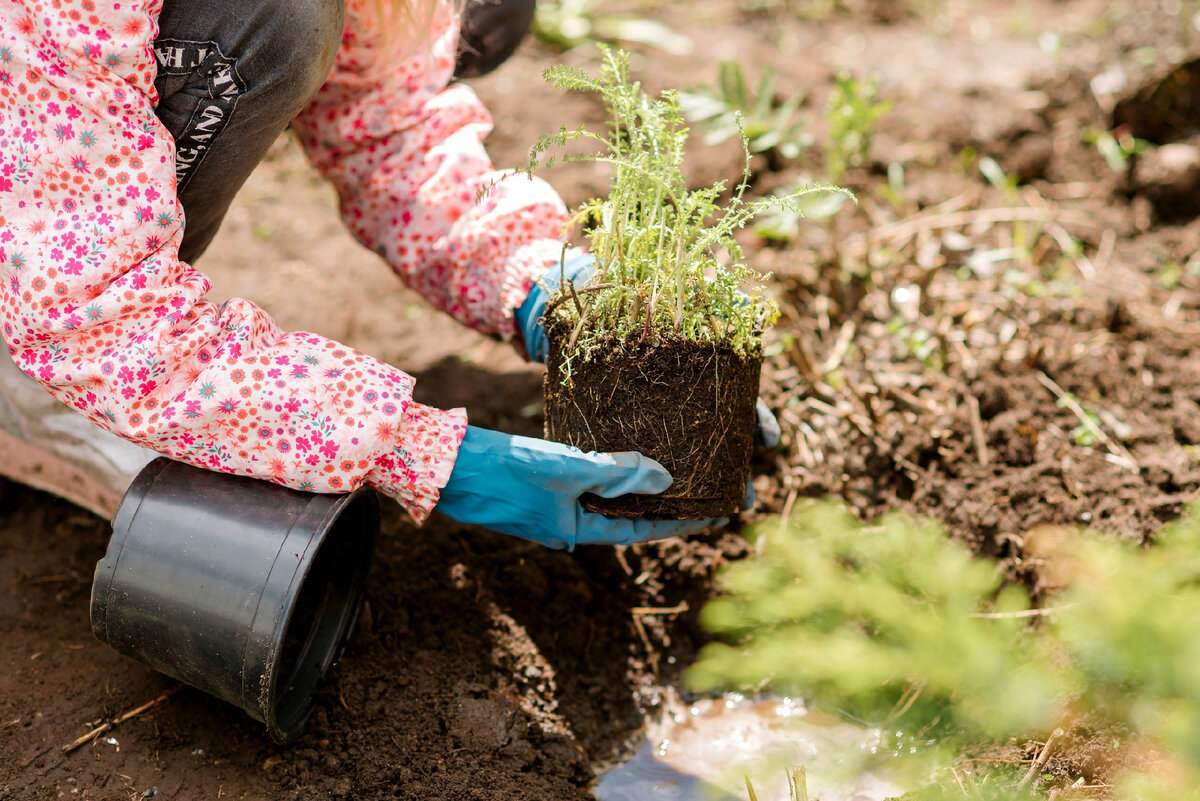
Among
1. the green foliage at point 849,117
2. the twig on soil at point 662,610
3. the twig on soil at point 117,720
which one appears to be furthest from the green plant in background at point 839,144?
the twig on soil at point 117,720

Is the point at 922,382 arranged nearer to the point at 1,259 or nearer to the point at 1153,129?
the point at 1153,129

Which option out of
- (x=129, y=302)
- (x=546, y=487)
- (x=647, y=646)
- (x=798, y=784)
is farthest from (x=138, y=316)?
(x=798, y=784)

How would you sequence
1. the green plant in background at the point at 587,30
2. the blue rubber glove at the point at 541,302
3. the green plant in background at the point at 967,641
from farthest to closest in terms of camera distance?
the green plant in background at the point at 587,30 → the blue rubber glove at the point at 541,302 → the green plant in background at the point at 967,641

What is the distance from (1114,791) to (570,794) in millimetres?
820

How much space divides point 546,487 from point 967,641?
2.49ft

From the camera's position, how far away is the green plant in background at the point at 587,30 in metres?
3.38

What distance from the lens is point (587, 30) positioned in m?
3.38

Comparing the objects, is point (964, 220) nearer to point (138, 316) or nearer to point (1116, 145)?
point (1116, 145)

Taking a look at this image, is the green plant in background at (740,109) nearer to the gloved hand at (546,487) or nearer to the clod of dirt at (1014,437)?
the clod of dirt at (1014,437)

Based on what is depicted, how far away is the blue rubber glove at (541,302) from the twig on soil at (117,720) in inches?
35.3

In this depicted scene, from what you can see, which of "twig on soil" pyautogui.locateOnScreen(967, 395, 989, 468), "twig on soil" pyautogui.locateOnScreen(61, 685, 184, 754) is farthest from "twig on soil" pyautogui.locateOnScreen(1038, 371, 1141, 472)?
"twig on soil" pyautogui.locateOnScreen(61, 685, 184, 754)

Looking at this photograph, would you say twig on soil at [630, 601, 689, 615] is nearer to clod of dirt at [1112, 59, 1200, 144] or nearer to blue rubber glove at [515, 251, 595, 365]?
blue rubber glove at [515, 251, 595, 365]

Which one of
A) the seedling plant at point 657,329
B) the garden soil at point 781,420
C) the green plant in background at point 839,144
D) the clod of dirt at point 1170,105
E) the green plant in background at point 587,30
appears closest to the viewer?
the seedling plant at point 657,329

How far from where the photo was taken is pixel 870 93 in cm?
243
